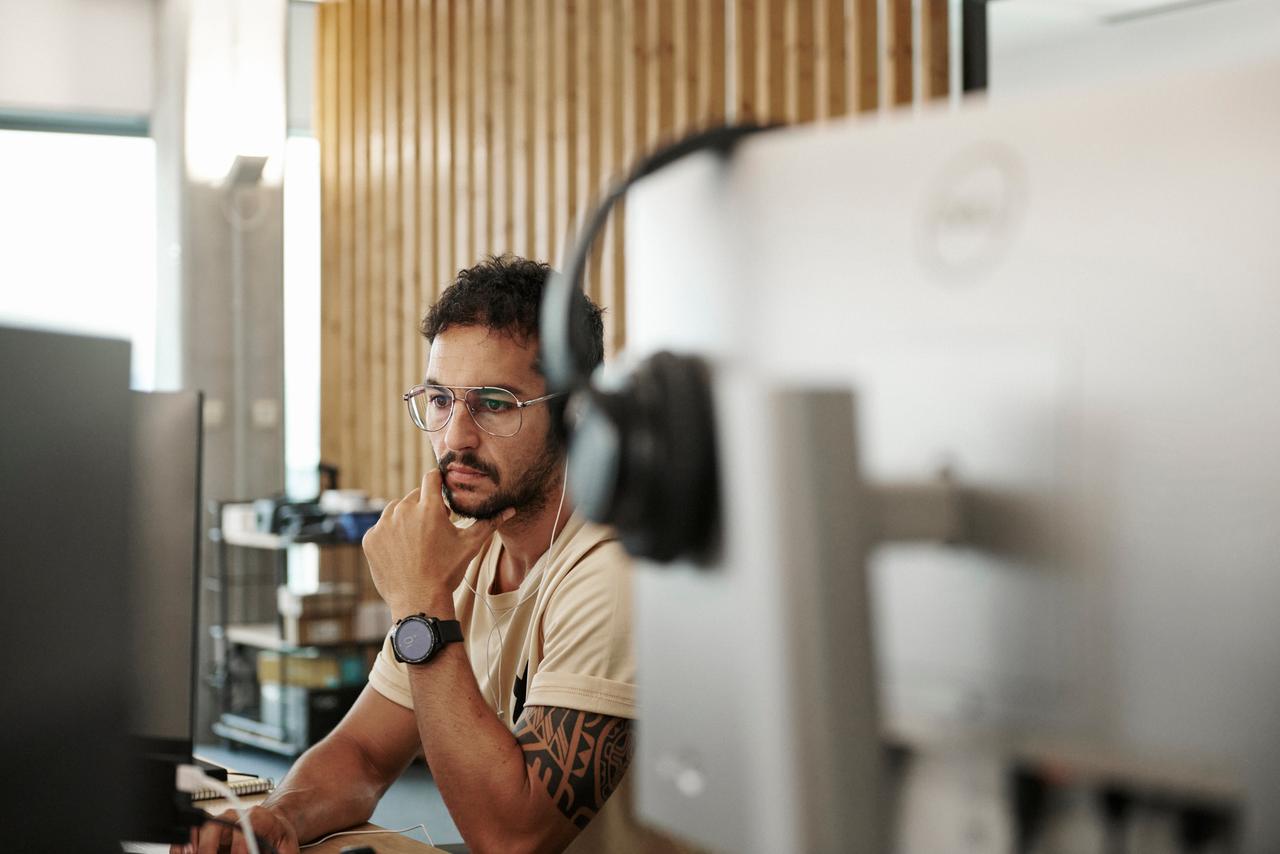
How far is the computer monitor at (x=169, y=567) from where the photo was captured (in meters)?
1.15

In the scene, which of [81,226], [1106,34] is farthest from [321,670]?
[1106,34]

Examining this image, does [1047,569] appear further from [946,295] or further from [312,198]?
[312,198]

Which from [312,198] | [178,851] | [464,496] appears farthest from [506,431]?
[312,198]

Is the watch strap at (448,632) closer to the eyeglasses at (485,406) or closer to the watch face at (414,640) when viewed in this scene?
the watch face at (414,640)

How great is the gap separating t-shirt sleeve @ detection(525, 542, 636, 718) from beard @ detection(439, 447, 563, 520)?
22 centimetres

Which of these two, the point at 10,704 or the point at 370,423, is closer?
the point at 10,704

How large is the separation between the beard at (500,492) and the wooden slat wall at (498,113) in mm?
1585

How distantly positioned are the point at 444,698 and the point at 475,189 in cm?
425

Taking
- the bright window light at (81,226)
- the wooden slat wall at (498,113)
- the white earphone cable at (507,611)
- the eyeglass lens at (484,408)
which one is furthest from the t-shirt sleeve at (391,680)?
the bright window light at (81,226)

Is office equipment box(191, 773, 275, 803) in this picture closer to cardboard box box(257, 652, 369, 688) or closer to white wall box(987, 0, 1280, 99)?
white wall box(987, 0, 1280, 99)

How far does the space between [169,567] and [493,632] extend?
28.7 inches

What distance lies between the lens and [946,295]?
0.58 m

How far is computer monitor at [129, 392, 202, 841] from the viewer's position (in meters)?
1.15

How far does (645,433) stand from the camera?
2.11ft
